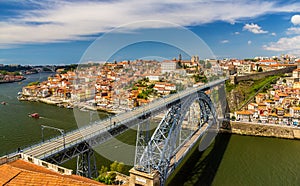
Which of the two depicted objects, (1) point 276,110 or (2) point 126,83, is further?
(1) point 276,110

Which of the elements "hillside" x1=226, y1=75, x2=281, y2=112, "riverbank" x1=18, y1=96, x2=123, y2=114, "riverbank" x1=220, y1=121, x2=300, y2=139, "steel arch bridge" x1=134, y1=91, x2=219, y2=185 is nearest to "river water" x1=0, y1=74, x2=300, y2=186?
"riverbank" x1=220, y1=121, x2=300, y2=139

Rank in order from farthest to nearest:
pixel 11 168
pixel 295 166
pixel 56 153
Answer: pixel 295 166, pixel 56 153, pixel 11 168

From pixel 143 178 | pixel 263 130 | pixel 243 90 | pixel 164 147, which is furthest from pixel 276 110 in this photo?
pixel 143 178

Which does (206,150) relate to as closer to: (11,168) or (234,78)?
(11,168)

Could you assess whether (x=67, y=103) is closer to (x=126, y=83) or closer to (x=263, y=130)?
(x=126, y=83)

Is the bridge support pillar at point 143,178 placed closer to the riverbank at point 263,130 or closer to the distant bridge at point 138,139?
the distant bridge at point 138,139

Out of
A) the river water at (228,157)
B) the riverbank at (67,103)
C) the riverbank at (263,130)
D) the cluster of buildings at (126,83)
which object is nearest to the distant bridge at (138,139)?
the river water at (228,157)

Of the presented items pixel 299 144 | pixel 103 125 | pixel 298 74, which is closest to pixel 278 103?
pixel 299 144
